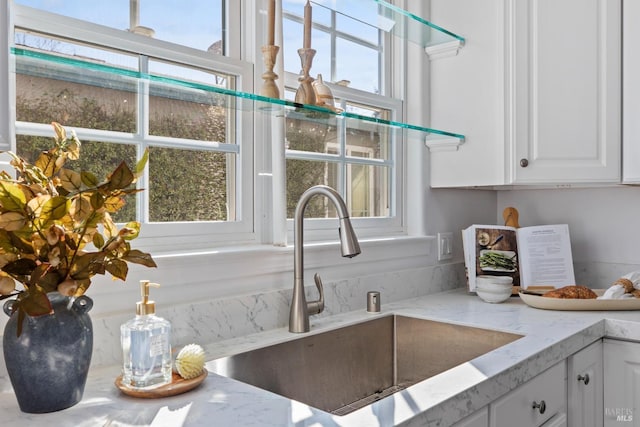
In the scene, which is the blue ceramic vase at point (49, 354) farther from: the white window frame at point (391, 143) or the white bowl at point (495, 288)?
the white bowl at point (495, 288)

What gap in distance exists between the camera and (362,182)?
208 cm

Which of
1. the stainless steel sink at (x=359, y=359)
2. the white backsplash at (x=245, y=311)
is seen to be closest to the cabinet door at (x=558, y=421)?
the stainless steel sink at (x=359, y=359)

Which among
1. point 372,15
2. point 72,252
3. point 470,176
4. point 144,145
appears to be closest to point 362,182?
point 470,176

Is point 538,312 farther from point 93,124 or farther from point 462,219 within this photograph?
point 93,124

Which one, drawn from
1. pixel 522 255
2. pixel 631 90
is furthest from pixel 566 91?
pixel 522 255

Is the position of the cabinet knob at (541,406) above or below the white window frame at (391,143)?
below

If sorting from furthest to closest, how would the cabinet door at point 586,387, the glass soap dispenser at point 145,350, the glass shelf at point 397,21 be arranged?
the glass shelf at point 397,21, the cabinet door at point 586,387, the glass soap dispenser at point 145,350

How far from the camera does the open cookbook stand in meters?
2.08

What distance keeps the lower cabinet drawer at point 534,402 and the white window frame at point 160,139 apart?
0.82 meters

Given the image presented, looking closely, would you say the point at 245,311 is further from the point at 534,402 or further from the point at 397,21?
the point at 397,21

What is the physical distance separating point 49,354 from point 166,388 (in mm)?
210

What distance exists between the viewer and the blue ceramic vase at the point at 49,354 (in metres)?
0.87

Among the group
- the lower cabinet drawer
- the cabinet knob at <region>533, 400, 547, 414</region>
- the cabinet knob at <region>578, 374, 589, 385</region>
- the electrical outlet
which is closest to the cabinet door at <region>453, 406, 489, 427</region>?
the lower cabinet drawer

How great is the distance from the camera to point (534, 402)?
1.31 metres
